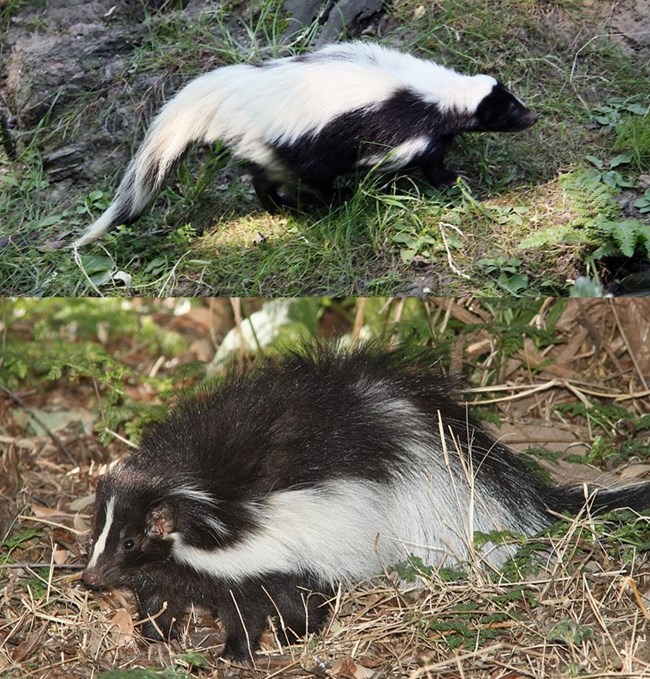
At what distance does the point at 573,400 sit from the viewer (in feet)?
14.8

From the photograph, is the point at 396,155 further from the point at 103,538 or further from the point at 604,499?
the point at 103,538

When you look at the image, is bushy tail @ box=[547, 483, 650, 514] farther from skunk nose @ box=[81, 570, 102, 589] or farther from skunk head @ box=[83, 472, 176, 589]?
skunk nose @ box=[81, 570, 102, 589]

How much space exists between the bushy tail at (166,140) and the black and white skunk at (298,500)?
139 cm

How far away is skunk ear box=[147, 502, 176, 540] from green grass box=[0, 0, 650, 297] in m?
1.32

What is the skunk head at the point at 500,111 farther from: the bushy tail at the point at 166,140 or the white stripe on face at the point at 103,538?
the white stripe on face at the point at 103,538

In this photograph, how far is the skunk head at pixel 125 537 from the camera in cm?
331

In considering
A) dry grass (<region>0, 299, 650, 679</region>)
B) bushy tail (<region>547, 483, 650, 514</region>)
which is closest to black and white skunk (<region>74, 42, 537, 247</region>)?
dry grass (<region>0, 299, 650, 679</region>)

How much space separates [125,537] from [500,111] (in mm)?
2771

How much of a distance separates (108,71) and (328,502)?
104 inches

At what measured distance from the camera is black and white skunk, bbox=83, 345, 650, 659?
Answer: 3227 millimetres

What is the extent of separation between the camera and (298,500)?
320cm

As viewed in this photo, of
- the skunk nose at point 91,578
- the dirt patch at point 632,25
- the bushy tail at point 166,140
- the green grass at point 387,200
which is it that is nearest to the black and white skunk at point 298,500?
the skunk nose at point 91,578

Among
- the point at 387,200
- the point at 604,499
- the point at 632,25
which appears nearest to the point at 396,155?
the point at 387,200

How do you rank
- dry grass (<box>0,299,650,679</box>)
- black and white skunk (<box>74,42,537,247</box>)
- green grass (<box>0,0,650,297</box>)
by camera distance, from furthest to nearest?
black and white skunk (<box>74,42,537,247</box>), green grass (<box>0,0,650,297</box>), dry grass (<box>0,299,650,679</box>)
